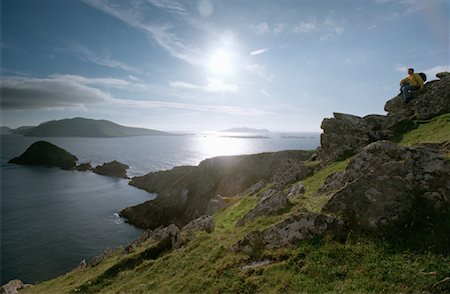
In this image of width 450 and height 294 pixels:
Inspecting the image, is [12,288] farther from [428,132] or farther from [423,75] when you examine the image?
[423,75]

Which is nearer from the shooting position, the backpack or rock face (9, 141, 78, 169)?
the backpack

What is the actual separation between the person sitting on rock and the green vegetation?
5.19 m

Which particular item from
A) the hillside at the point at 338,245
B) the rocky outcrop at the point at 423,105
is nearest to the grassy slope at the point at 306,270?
the hillside at the point at 338,245

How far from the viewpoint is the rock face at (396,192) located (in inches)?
469

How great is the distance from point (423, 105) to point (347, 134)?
8853mm

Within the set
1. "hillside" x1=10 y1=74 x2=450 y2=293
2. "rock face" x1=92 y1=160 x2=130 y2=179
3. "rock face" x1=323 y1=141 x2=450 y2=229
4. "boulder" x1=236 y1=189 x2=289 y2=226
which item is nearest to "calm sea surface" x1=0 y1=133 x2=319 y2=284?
"rock face" x1=92 y1=160 x2=130 y2=179

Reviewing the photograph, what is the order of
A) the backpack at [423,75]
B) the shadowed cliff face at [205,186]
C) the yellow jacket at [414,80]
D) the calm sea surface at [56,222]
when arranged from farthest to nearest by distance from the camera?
the shadowed cliff face at [205,186] < the calm sea surface at [56,222] < the backpack at [423,75] < the yellow jacket at [414,80]

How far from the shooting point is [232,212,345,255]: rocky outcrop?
12539mm

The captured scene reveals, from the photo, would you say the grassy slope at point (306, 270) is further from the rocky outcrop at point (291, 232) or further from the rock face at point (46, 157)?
the rock face at point (46, 157)

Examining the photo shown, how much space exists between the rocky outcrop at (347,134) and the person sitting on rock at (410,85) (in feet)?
12.7

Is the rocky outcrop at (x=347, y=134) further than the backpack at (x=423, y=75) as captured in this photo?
No

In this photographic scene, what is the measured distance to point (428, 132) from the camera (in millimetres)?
24547

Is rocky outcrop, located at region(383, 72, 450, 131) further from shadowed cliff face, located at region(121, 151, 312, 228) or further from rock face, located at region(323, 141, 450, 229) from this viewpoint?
shadowed cliff face, located at region(121, 151, 312, 228)

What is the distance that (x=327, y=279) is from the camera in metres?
9.91
